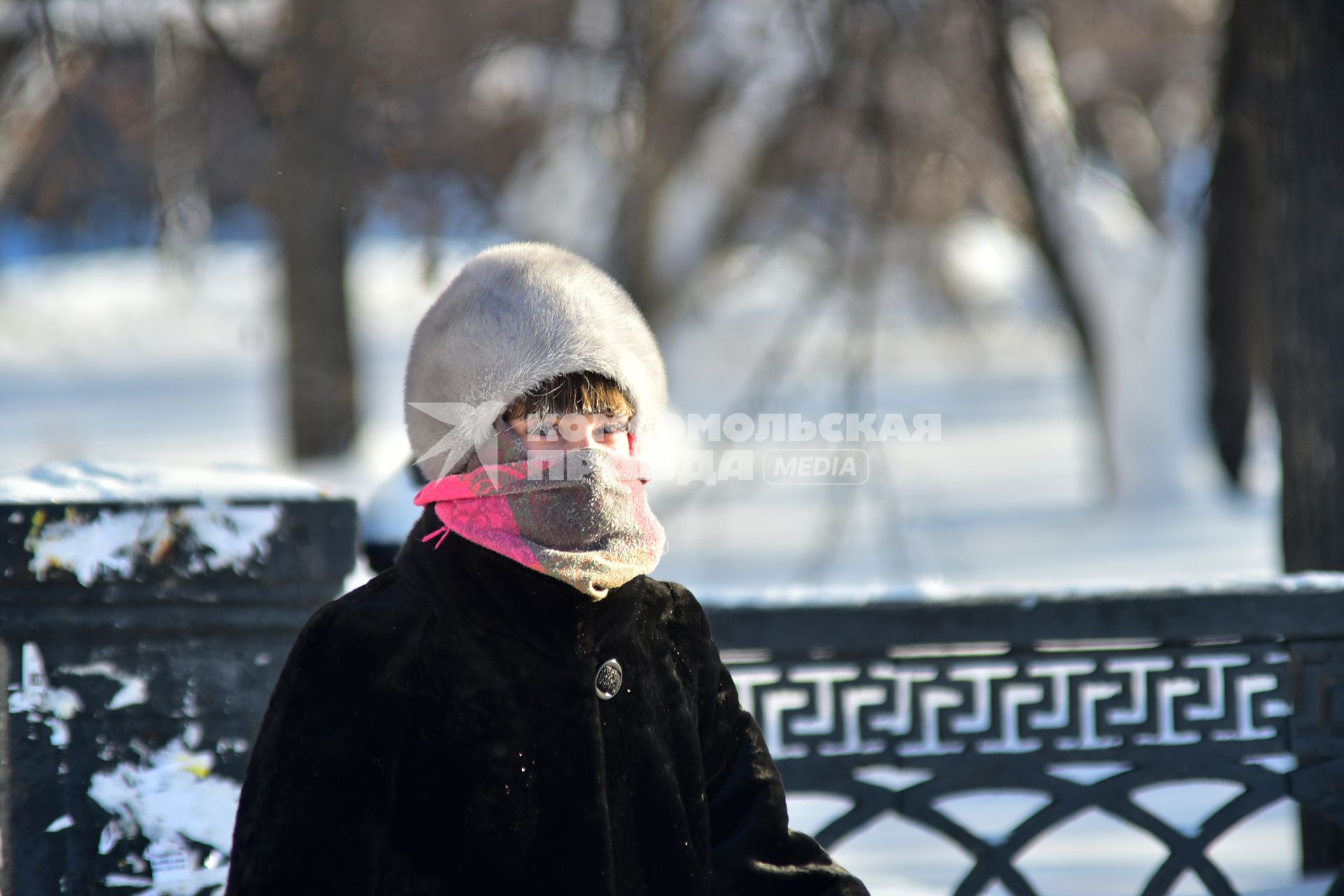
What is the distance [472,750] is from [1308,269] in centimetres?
259

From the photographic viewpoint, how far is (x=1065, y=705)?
266cm

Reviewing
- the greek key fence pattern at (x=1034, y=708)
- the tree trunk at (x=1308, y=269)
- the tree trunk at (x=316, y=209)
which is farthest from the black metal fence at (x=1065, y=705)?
the tree trunk at (x=316, y=209)

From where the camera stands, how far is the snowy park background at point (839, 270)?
5.26 meters

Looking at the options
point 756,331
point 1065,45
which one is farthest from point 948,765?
point 756,331

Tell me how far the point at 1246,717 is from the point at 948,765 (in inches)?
24.5

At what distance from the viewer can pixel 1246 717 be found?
2.62 m

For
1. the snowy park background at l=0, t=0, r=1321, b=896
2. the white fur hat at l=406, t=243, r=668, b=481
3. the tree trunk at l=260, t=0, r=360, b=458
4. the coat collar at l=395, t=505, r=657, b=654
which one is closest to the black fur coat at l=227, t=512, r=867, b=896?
the coat collar at l=395, t=505, r=657, b=654

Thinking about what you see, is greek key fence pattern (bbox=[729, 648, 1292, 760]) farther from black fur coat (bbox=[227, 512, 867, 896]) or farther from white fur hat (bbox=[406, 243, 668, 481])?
white fur hat (bbox=[406, 243, 668, 481])

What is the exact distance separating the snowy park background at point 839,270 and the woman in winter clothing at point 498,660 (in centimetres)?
60

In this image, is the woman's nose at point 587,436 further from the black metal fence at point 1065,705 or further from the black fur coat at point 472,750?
the black metal fence at point 1065,705

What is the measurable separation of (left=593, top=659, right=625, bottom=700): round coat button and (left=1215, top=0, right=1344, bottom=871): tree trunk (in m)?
2.25

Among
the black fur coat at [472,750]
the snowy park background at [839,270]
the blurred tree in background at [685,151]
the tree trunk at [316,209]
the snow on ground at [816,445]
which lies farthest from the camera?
the tree trunk at [316,209]

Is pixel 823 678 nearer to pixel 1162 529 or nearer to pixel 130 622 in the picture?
pixel 130 622

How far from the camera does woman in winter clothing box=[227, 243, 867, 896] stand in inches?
59.9
